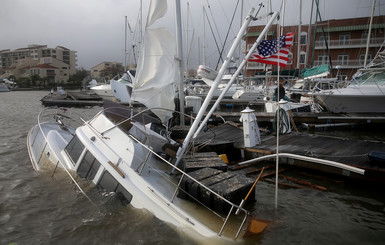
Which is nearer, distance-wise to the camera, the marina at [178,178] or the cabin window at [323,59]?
the marina at [178,178]

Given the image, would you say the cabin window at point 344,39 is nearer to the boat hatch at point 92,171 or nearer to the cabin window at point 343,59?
the cabin window at point 343,59

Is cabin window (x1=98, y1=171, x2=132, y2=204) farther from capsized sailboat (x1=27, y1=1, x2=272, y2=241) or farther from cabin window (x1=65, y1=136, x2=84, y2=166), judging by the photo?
cabin window (x1=65, y1=136, x2=84, y2=166)

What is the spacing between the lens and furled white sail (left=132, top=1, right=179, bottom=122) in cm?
891

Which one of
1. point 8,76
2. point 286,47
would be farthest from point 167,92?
point 8,76

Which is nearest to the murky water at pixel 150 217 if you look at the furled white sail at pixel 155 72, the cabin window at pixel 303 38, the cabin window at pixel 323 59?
the furled white sail at pixel 155 72

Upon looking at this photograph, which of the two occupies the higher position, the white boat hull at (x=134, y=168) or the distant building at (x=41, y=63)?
the distant building at (x=41, y=63)

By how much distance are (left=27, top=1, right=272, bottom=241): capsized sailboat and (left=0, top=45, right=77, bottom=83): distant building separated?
313ft

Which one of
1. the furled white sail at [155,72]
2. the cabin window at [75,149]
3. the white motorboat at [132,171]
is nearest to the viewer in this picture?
the white motorboat at [132,171]

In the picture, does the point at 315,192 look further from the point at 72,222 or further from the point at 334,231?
the point at 72,222

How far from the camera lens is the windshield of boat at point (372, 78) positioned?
19297 millimetres

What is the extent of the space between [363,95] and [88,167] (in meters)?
19.4

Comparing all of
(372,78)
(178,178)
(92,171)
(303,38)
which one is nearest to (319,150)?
(178,178)

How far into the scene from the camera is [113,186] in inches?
246

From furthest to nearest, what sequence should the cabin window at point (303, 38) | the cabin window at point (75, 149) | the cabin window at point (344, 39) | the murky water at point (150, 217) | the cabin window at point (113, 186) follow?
the cabin window at point (303, 38) < the cabin window at point (344, 39) < the cabin window at point (75, 149) < the cabin window at point (113, 186) < the murky water at point (150, 217)
